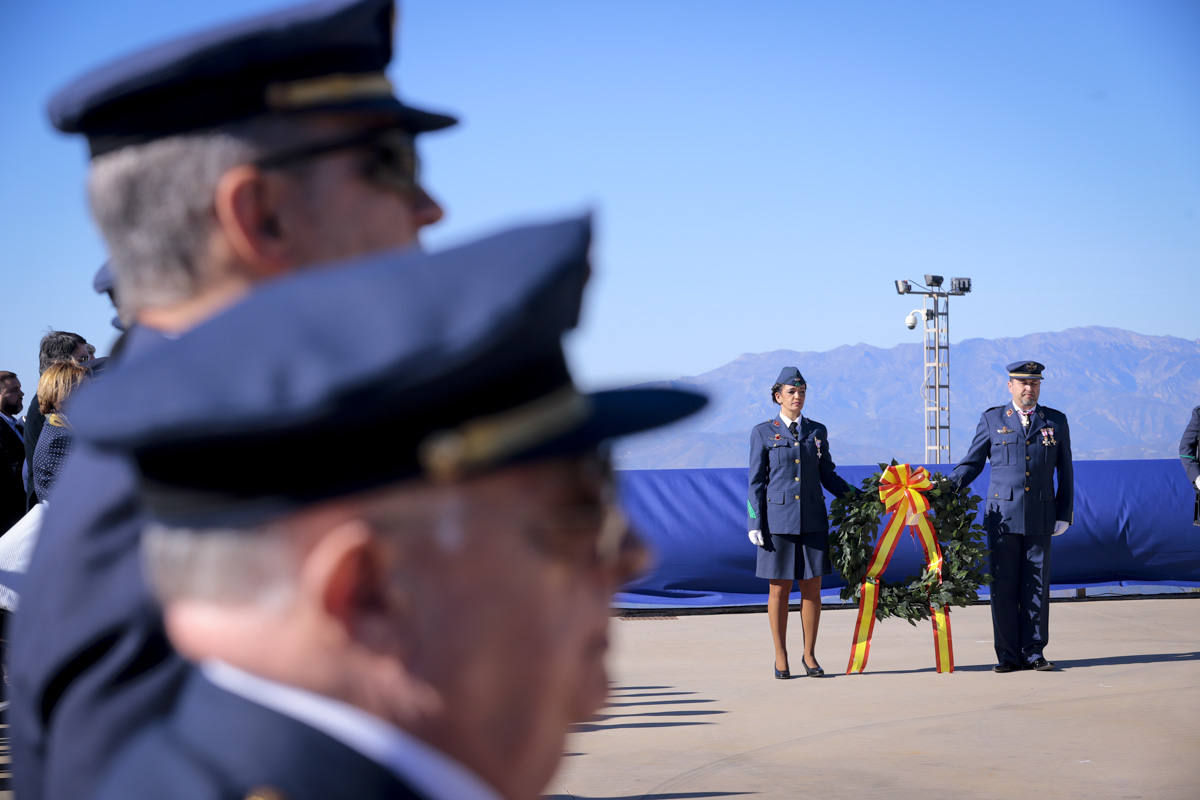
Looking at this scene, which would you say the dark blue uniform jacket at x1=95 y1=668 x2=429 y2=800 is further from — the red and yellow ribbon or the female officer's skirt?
the red and yellow ribbon

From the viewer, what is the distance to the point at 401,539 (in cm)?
90

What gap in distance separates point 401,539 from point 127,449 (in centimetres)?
21

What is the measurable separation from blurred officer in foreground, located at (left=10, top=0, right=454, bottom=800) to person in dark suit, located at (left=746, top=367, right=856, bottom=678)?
305 inches

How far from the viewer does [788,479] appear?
9117 mm

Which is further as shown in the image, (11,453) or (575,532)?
(11,453)

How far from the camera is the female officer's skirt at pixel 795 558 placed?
29.6 feet

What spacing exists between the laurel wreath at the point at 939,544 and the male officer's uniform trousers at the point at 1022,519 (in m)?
0.15

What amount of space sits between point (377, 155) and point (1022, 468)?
857 cm

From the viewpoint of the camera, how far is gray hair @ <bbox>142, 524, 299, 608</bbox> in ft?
2.99

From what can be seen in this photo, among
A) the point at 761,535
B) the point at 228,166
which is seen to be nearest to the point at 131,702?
the point at 228,166

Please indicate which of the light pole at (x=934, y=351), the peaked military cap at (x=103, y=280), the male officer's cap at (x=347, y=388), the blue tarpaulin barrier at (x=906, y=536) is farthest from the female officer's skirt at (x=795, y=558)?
the light pole at (x=934, y=351)

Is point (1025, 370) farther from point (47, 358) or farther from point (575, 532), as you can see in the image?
point (575, 532)

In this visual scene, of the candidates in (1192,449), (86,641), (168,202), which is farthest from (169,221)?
(1192,449)

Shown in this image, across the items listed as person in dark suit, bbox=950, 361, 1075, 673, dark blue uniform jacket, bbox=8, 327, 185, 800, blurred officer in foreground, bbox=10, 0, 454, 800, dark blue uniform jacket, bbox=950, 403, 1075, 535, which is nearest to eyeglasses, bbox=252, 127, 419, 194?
blurred officer in foreground, bbox=10, 0, 454, 800
